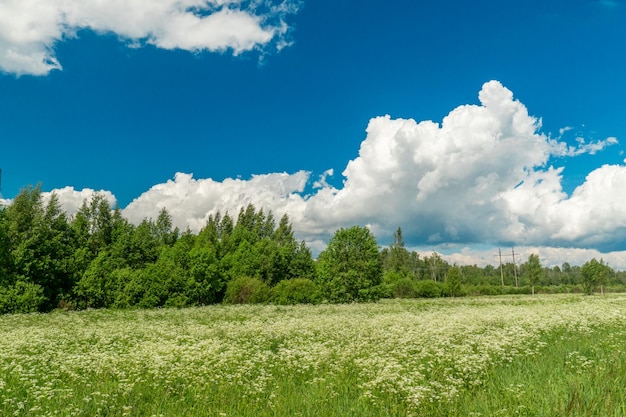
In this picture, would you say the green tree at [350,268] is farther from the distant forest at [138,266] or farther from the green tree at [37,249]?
the green tree at [37,249]

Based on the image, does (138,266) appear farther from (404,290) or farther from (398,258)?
(398,258)

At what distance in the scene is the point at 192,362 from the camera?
39.0ft

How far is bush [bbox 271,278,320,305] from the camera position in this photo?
5769 cm

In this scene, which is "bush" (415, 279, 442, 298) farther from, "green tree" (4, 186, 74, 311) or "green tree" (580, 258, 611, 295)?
"green tree" (4, 186, 74, 311)

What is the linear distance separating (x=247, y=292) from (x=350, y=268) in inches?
622

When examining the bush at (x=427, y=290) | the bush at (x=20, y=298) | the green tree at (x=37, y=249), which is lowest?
the bush at (x=427, y=290)

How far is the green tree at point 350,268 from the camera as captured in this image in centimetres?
6247

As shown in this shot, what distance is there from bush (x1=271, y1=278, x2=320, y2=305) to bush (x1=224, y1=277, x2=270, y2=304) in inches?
55.4

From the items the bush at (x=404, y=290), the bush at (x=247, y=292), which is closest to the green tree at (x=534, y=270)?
the bush at (x=404, y=290)

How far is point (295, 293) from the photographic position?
192ft

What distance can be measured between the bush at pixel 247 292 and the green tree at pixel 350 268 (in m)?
9.36

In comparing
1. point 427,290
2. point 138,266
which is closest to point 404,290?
point 427,290

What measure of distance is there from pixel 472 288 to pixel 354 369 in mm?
98369

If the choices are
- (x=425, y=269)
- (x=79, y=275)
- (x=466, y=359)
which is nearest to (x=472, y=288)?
(x=425, y=269)
